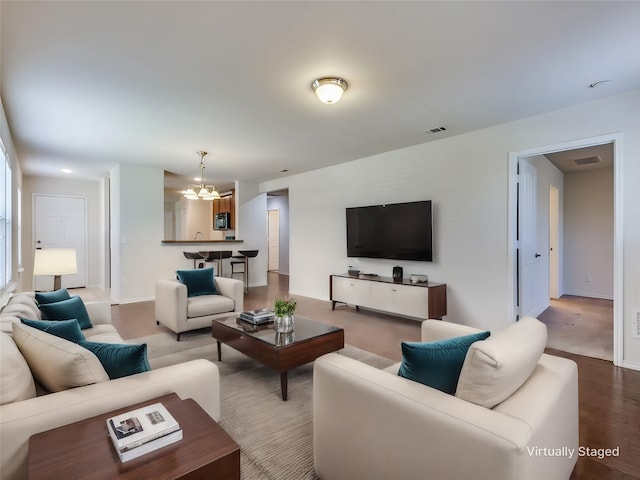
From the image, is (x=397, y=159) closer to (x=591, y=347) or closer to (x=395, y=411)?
(x=591, y=347)

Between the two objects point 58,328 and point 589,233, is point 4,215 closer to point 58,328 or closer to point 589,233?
point 58,328

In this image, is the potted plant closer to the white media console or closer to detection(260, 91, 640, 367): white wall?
the white media console

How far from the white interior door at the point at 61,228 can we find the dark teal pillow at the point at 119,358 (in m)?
7.17

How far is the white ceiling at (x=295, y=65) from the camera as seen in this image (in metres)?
1.96

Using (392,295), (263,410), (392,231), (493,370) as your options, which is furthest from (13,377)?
(392,231)

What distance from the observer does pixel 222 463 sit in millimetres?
1021

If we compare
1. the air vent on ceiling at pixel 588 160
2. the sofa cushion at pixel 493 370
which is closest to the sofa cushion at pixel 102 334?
the sofa cushion at pixel 493 370

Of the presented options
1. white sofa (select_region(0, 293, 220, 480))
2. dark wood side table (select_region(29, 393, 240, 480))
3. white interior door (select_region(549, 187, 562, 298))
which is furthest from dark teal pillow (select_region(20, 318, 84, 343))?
white interior door (select_region(549, 187, 562, 298))

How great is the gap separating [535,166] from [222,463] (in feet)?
17.6

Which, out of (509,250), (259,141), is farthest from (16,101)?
(509,250)

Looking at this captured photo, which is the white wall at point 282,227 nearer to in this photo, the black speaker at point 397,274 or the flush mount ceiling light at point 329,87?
the black speaker at point 397,274

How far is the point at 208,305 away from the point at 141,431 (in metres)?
2.90

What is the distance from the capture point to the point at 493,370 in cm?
113

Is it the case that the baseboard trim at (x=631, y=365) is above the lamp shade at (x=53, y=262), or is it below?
below
